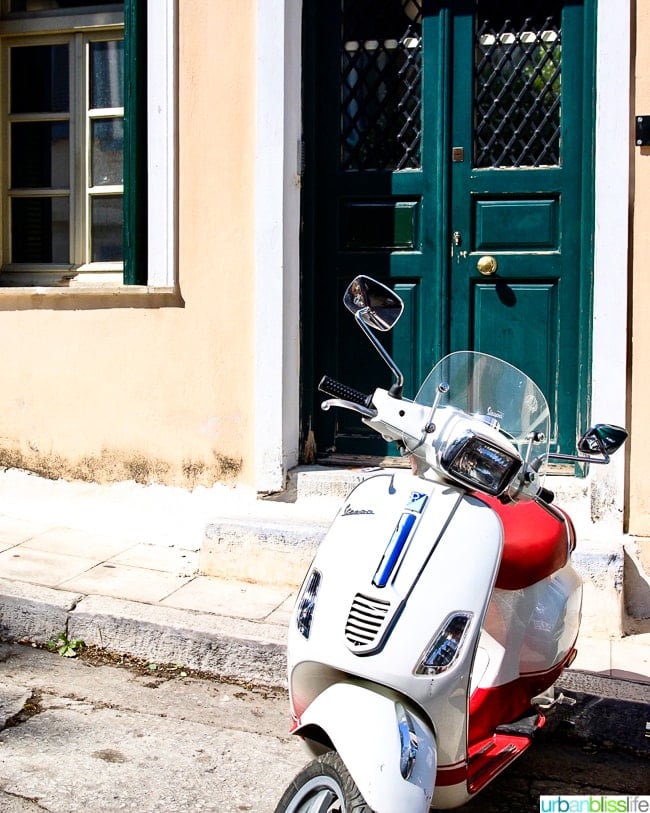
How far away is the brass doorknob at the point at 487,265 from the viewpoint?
5164mm

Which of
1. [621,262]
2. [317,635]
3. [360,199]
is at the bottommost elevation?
[317,635]

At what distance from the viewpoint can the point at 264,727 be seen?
3.80m

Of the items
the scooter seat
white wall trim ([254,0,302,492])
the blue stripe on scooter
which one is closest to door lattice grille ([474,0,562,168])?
white wall trim ([254,0,302,492])

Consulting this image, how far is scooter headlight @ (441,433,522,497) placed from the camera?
2.63m

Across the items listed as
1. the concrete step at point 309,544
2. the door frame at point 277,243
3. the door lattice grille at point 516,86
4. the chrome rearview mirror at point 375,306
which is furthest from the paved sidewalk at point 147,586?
the door lattice grille at point 516,86

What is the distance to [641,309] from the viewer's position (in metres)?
4.68

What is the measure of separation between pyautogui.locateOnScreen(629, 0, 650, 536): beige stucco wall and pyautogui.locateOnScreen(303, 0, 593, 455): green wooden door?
0.30m

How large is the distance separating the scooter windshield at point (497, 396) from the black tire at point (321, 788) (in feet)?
3.26

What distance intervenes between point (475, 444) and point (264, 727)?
1716 millimetres

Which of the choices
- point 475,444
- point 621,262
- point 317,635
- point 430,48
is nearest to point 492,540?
point 475,444

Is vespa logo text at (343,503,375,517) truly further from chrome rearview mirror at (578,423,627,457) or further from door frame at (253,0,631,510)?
door frame at (253,0,631,510)

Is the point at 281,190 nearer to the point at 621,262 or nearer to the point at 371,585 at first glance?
the point at 621,262

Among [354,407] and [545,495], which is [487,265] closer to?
[545,495]

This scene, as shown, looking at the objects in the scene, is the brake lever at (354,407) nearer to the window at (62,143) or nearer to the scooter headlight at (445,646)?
the scooter headlight at (445,646)
